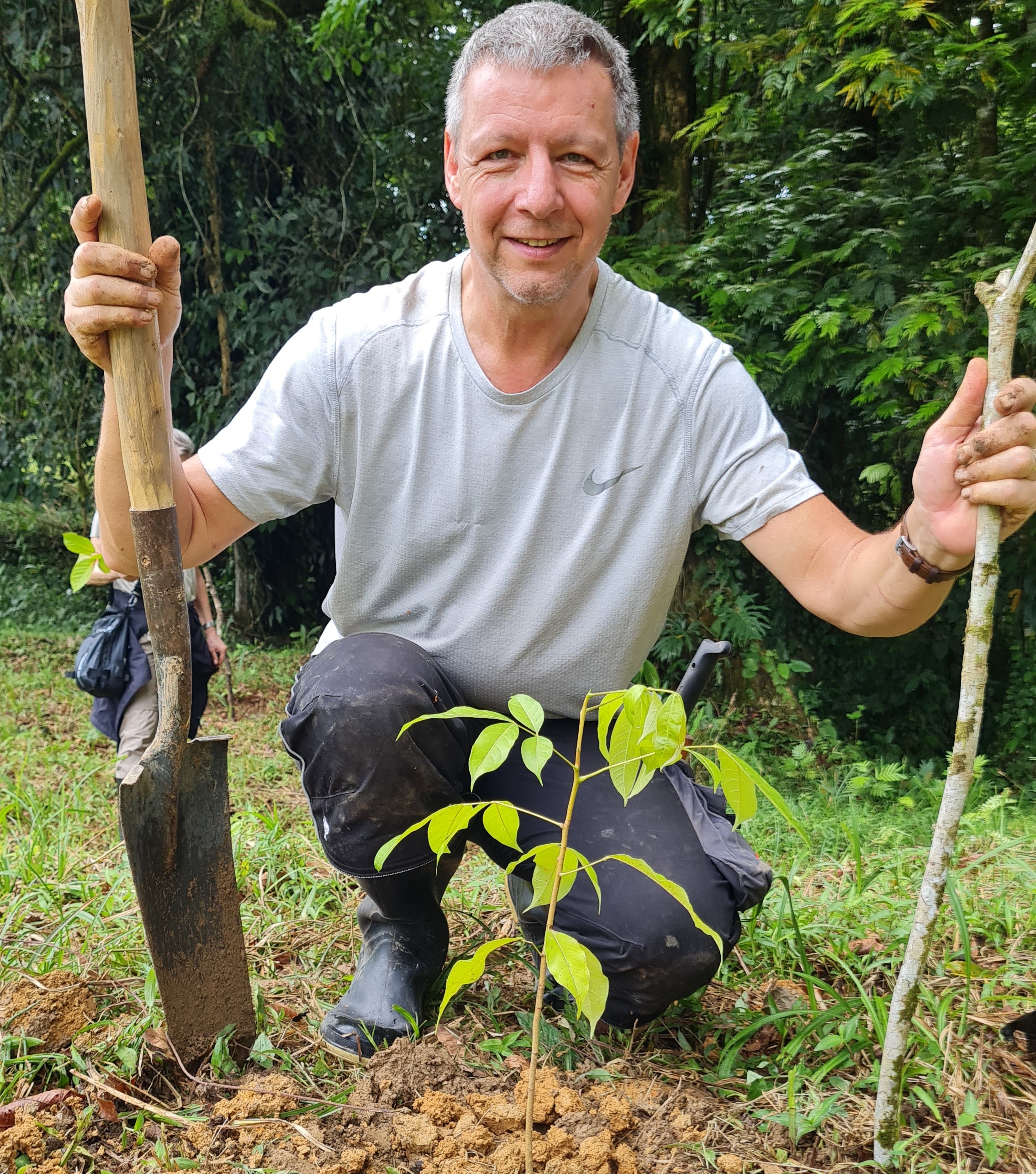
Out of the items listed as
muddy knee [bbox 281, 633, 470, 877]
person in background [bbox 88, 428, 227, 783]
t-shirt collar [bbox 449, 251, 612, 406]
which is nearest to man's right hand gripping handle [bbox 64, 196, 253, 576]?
muddy knee [bbox 281, 633, 470, 877]

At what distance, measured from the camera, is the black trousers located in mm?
1677

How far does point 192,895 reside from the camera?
1.62 metres

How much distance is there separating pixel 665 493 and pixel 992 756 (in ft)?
12.5

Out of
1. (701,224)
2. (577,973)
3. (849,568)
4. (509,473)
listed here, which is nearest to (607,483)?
(509,473)

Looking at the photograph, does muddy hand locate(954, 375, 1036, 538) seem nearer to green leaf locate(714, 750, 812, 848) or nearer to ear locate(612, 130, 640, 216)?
green leaf locate(714, 750, 812, 848)

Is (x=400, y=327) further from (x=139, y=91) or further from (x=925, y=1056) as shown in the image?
(x=139, y=91)

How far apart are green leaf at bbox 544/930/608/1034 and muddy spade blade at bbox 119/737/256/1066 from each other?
28.4 inches

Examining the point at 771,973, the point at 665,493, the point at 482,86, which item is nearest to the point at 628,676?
the point at 665,493

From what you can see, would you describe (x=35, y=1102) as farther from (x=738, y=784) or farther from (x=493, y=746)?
(x=738, y=784)

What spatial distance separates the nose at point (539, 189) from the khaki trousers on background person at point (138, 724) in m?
2.27

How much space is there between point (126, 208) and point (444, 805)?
3.87ft

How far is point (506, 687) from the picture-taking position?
197 centimetres

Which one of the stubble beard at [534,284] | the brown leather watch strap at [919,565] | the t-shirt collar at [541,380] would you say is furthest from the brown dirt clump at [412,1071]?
the stubble beard at [534,284]

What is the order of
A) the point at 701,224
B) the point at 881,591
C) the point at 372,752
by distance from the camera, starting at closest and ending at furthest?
the point at 881,591, the point at 372,752, the point at 701,224
